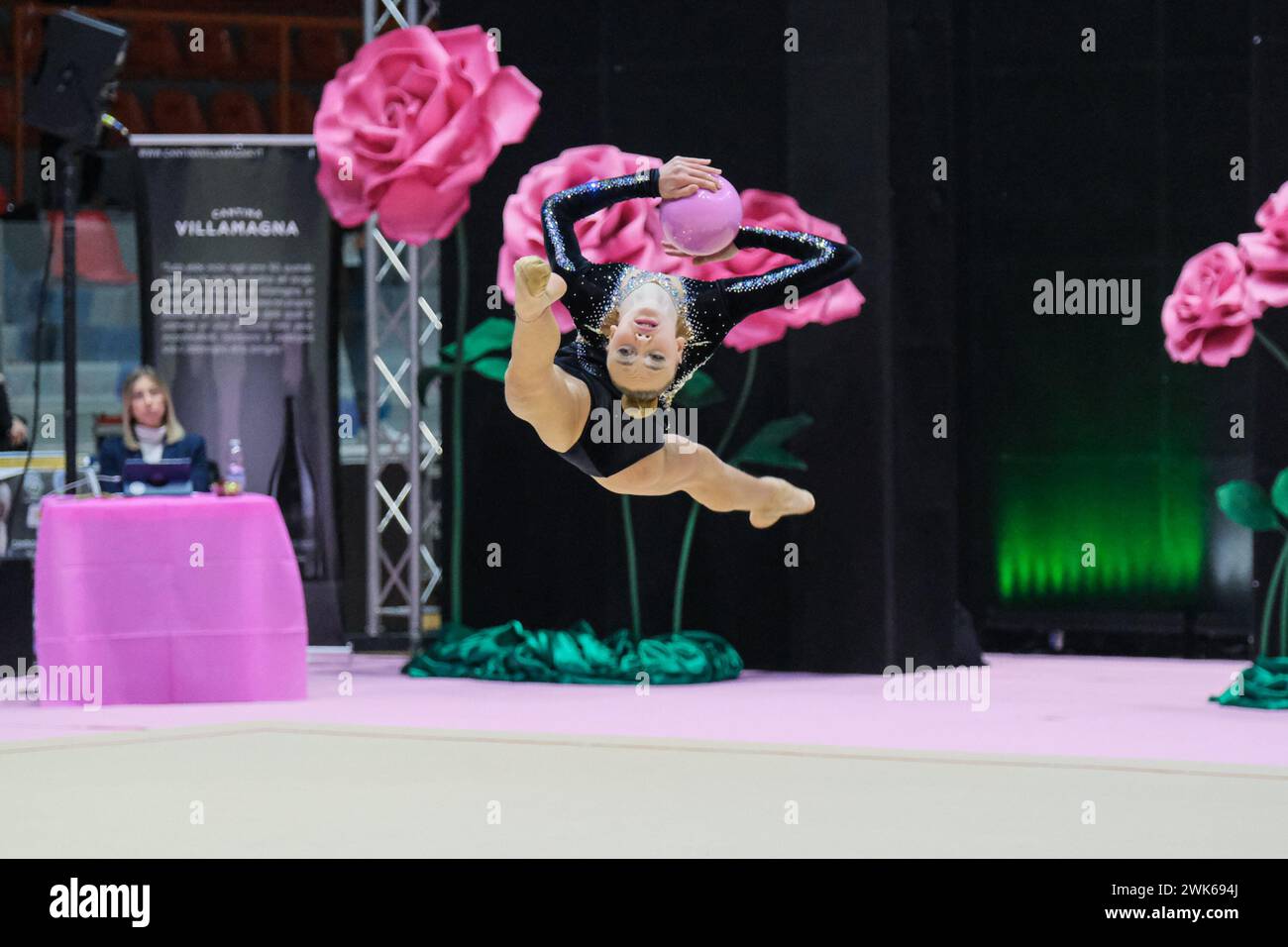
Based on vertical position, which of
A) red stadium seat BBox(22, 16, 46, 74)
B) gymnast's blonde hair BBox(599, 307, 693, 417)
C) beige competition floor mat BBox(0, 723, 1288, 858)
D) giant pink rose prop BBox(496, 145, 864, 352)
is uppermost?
red stadium seat BBox(22, 16, 46, 74)

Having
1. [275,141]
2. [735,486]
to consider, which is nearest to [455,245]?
[275,141]

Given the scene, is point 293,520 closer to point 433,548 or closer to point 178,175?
point 433,548

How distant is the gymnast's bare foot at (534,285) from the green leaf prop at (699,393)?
3.35 metres

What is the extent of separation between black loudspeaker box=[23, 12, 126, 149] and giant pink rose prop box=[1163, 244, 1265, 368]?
147 inches

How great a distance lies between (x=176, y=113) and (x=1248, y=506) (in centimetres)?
870

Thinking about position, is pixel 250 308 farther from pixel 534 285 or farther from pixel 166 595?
pixel 534 285

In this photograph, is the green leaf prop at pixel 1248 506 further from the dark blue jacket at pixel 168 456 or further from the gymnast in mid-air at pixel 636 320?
the dark blue jacket at pixel 168 456

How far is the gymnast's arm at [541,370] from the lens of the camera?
3.87m

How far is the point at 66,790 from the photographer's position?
4500 mm

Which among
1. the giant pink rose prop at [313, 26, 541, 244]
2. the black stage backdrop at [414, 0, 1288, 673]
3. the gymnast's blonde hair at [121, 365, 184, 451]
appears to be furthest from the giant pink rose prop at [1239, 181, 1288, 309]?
the gymnast's blonde hair at [121, 365, 184, 451]

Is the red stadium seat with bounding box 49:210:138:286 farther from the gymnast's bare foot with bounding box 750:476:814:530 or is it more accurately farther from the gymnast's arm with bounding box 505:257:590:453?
the gymnast's arm with bounding box 505:257:590:453

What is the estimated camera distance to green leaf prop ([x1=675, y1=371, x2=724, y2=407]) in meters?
7.27

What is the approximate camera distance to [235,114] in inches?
508

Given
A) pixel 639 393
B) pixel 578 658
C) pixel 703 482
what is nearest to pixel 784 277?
pixel 639 393
